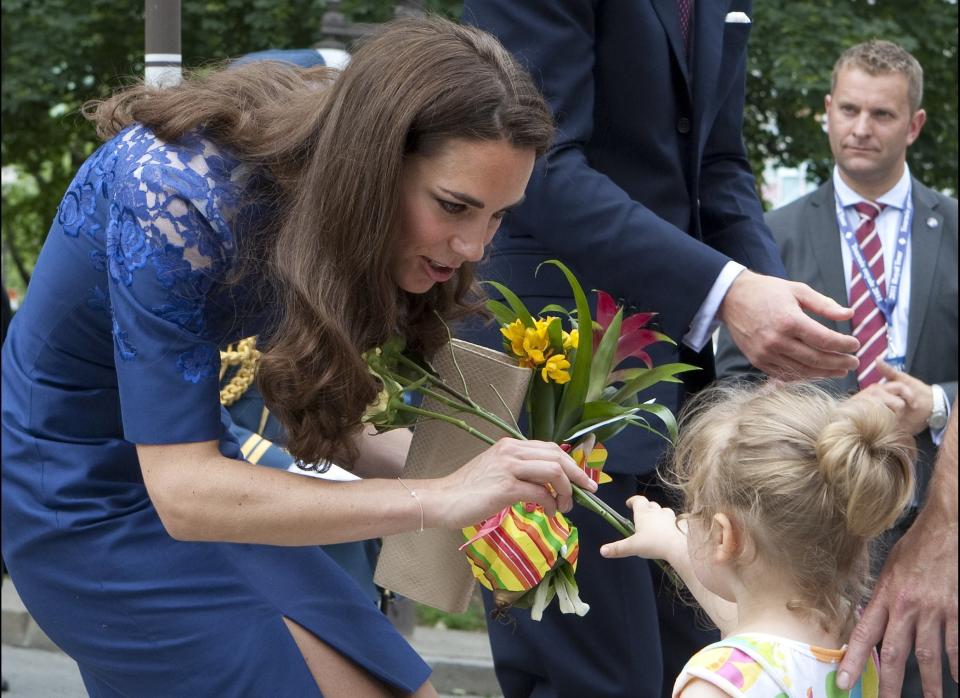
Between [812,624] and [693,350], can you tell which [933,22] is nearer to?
[693,350]

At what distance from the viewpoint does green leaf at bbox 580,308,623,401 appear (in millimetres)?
2730

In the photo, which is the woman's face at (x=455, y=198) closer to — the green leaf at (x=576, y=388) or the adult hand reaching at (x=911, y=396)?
the green leaf at (x=576, y=388)

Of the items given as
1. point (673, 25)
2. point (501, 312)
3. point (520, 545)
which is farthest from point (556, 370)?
point (673, 25)

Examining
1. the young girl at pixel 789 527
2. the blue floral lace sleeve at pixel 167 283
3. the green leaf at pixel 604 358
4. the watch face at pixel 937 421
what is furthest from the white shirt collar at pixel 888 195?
the blue floral lace sleeve at pixel 167 283

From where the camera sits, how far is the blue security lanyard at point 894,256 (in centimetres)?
521

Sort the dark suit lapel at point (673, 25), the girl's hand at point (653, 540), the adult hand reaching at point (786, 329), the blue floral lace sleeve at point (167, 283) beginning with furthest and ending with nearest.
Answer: the dark suit lapel at point (673, 25) < the adult hand reaching at point (786, 329) < the girl's hand at point (653, 540) < the blue floral lace sleeve at point (167, 283)

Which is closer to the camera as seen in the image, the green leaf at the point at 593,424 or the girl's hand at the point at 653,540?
the girl's hand at the point at 653,540

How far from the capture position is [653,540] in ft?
8.50

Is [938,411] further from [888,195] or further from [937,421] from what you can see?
[888,195]

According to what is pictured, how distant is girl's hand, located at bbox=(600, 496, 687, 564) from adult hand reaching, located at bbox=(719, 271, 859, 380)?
→ 0.38 m

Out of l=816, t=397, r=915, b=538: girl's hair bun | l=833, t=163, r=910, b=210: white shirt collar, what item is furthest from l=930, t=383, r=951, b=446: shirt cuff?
l=816, t=397, r=915, b=538: girl's hair bun

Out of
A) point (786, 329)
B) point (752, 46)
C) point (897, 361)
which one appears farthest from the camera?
point (752, 46)

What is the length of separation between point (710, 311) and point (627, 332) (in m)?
0.20

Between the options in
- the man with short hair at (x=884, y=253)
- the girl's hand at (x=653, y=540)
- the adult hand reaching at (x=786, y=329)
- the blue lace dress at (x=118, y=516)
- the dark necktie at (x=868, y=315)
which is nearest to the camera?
the blue lace dress at (x=118, y=516)
